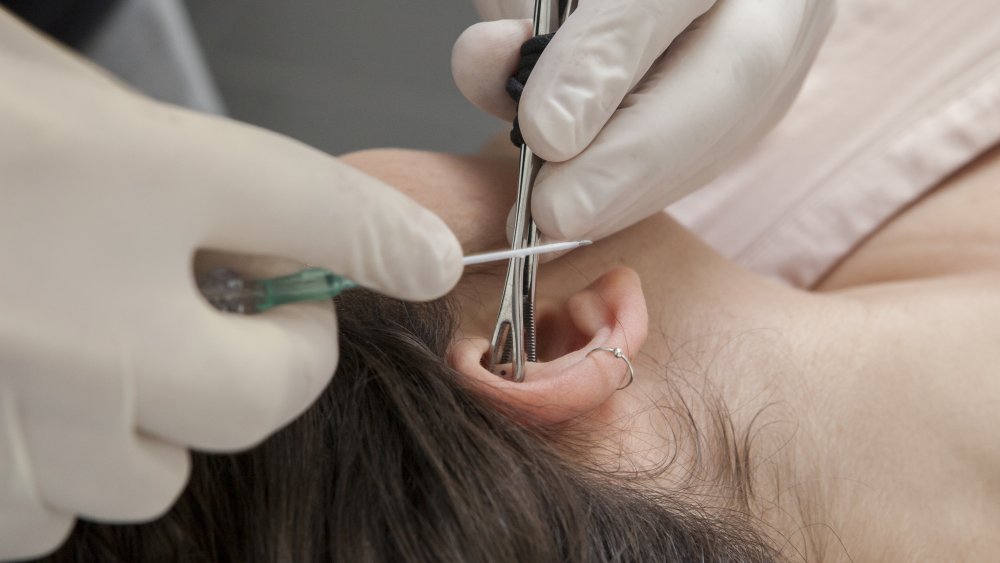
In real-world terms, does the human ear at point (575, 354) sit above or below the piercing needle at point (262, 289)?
below

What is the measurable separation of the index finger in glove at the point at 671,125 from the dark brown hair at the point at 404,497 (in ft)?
0.82

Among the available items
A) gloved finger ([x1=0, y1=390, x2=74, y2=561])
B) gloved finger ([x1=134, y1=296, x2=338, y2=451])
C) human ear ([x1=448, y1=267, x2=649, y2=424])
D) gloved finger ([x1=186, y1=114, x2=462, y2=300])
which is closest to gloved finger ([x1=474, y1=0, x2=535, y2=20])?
human ear ([x1=448, y1=267, x2=649, y2=424])

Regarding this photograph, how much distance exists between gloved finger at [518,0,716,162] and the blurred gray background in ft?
4.19

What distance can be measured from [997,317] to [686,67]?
52cm

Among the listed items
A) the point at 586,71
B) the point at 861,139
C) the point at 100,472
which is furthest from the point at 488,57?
the point at 861,139

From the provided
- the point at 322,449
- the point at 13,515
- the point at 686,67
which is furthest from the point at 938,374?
the point at 13,515

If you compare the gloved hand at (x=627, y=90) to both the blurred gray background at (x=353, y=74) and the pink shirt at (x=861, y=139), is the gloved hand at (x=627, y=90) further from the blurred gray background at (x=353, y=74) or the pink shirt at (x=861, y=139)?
the blurred gray background at (x=353, y=74)

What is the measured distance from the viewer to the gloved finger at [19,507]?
538mm

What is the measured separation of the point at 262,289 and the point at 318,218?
0.08 m

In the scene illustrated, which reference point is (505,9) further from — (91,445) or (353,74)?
(353,74)

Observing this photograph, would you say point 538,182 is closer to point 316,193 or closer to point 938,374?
point 316,193

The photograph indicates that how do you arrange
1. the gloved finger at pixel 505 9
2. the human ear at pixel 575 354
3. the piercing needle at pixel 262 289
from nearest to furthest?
the piercing needle at pixel 262 289 < the human ear at pixel 575 354 < the gloved finger at pixel 505 9

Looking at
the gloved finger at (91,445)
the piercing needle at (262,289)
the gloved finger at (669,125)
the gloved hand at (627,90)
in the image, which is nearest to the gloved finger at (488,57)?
the gloved hand at (627,90)

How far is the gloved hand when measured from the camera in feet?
2.83
